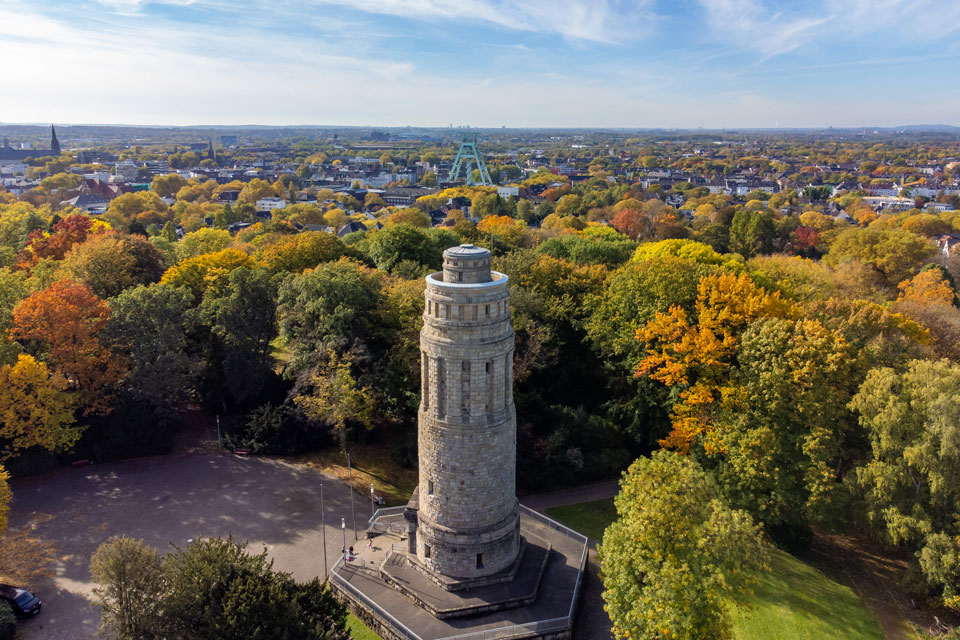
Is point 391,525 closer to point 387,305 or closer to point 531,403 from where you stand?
point 531,403

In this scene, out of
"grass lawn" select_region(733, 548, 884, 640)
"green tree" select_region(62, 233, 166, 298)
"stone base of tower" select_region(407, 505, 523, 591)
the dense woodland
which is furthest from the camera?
"green tree" select_region(62, 233, 166, 298)

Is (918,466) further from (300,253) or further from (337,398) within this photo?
(300,253)

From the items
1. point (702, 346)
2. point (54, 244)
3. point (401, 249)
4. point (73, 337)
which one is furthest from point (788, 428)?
point (54, 244)

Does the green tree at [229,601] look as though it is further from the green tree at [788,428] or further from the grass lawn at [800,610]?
the green tree at [788,428]

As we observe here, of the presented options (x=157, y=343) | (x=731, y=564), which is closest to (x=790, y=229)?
(x=731, y=564)

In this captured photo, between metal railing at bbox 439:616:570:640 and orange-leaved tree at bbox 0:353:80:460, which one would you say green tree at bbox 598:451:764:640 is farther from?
orange-leaved tree at bbox 0:353:80:460

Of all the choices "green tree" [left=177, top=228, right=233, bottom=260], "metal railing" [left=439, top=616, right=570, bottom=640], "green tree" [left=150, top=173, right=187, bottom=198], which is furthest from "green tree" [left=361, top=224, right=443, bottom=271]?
"green tree" [left=150, top=173, right=187, bottom=198]
